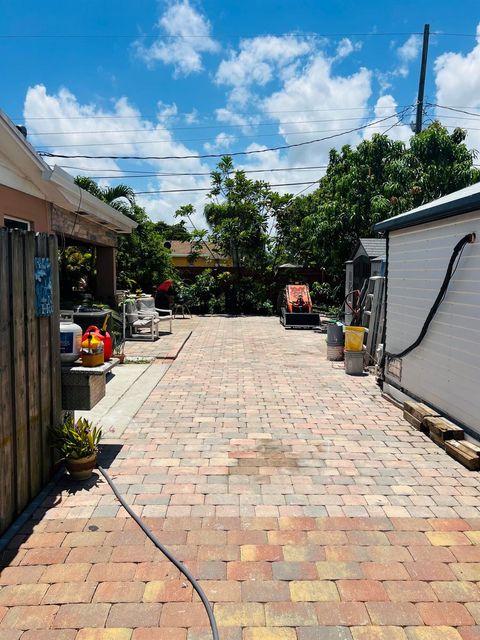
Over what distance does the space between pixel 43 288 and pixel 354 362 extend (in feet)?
18.5

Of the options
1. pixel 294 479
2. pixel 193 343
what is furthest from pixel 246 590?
pixel 193 343

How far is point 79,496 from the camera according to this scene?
11.2 ft

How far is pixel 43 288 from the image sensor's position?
11.1 ft

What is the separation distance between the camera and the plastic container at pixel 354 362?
7.77 m

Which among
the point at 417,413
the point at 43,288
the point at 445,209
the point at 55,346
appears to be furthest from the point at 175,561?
the point at 445,209

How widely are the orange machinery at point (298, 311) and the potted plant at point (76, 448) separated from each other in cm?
1121

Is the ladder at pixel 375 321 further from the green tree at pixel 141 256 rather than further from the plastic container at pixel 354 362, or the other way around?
the green tree at pixel 141 256

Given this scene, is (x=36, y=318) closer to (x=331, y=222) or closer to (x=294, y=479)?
(x=294, y=479)

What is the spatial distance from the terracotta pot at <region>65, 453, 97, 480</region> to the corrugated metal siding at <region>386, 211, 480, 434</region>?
11.0ft

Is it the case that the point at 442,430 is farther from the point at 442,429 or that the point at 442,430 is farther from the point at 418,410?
the point at 418,410

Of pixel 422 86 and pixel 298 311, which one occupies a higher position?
pixel 422 86

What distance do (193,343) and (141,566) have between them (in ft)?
28.4

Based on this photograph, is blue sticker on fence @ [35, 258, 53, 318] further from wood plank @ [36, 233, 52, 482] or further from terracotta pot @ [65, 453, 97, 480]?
terracotta pot @ [65, 453, 97, 480]

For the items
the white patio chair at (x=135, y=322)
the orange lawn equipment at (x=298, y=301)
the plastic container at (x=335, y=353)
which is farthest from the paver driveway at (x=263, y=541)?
the orange lawn equipment at (x=298, y=301)
